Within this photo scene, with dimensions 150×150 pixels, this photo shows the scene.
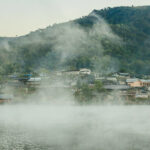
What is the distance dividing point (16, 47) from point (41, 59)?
50.4ft

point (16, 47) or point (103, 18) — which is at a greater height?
point (103, 18)

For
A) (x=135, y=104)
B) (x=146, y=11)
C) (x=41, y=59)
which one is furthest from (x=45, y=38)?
(x=135, y=104)

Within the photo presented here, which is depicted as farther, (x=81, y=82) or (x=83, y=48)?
(x=83, y=48)

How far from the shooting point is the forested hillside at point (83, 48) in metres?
61.7

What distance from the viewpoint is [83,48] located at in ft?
242

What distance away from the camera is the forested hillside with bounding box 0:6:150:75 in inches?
2429

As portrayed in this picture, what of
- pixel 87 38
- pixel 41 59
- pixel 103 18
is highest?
pixel 103 18

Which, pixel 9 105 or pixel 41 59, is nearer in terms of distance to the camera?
pixel 9 105

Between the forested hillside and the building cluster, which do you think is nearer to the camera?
the building cluster

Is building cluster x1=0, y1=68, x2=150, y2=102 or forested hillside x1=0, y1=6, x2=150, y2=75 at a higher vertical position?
forested hillside x1=0, y1=6, x2=150, y2=75

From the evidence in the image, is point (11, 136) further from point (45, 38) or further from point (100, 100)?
point (45, 38)

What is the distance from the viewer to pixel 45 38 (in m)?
92.2

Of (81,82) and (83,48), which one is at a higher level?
(83,48)

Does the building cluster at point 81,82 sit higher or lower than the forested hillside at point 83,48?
lower
